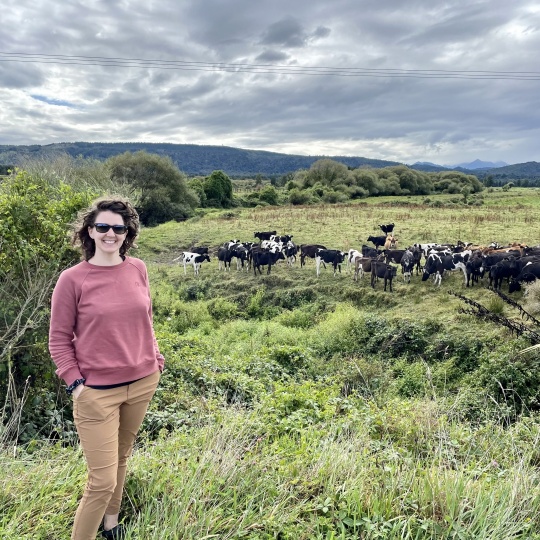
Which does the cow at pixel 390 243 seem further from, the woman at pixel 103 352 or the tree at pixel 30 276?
the woman at pixel 103 352

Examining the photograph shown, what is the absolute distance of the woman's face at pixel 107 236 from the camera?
2.89m

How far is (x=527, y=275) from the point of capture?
12133 millimetres

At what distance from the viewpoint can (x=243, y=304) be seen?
598 inches

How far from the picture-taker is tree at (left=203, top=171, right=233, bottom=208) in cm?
5939

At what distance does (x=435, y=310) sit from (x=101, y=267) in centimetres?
1098

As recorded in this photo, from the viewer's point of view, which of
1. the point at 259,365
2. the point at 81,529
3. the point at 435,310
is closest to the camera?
the point at 81,529

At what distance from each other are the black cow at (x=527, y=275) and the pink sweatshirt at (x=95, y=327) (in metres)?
12.7

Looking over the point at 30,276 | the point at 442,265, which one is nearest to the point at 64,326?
the point at 30,276

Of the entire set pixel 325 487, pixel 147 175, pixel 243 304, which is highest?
pixel 147 175

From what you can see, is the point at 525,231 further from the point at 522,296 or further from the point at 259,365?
the point at 259,365

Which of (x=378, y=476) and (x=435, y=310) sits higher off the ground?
(x=378, y=476)

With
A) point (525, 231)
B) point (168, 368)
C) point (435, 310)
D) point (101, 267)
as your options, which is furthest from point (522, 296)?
point (525, 231)

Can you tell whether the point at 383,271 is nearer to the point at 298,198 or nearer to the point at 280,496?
the point at 280,496

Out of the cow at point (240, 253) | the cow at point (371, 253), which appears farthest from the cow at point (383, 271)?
the cow at point (240, 253)
